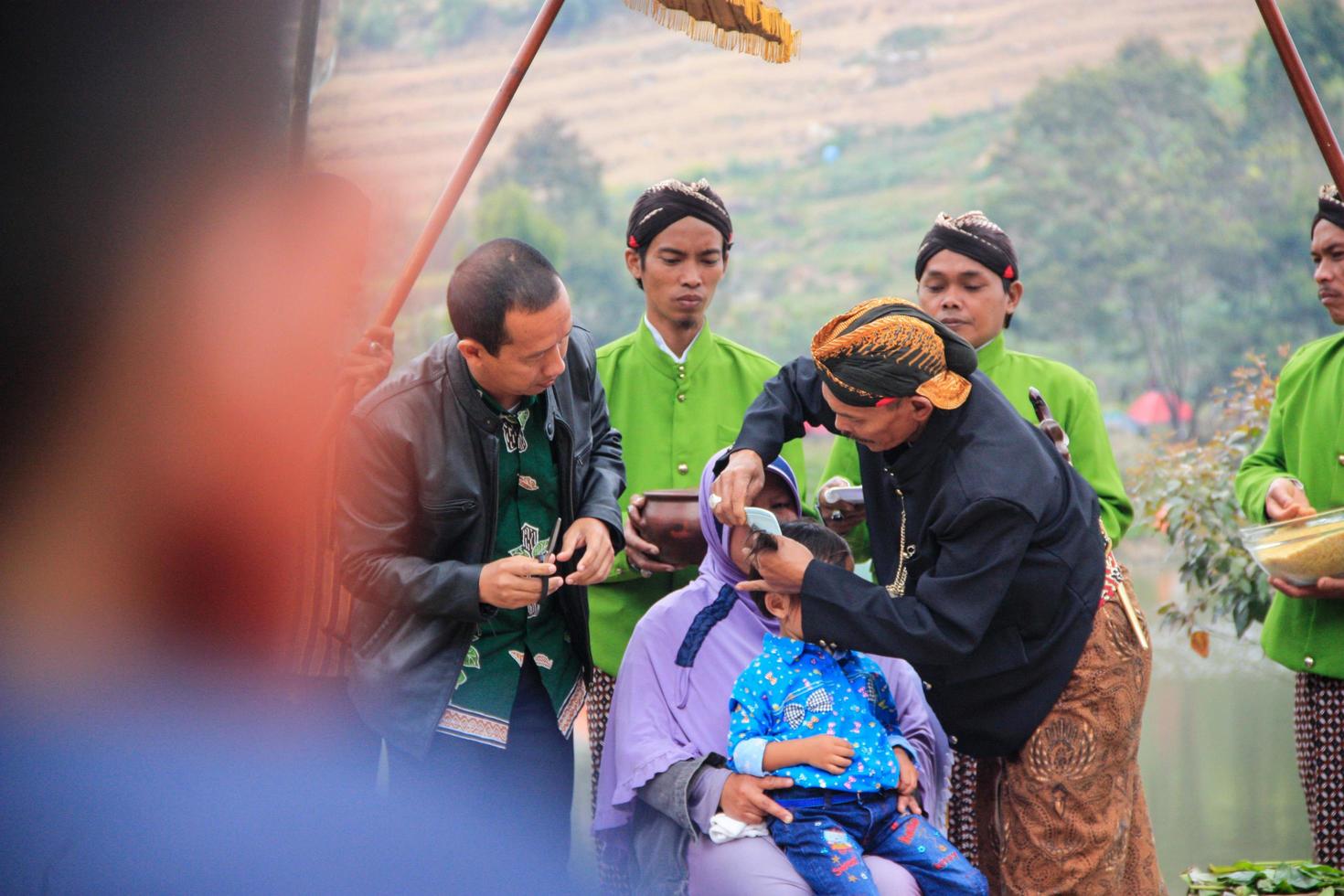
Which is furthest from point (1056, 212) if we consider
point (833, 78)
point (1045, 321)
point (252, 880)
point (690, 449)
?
point (252, 880)

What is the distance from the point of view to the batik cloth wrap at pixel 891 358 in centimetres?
212

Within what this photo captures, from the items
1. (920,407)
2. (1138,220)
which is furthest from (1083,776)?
(1138,220)

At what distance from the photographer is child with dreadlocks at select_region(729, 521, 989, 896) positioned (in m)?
2.31

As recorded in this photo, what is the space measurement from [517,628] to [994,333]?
142 cm

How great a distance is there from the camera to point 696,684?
2604mm

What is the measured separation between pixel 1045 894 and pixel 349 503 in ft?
4.87

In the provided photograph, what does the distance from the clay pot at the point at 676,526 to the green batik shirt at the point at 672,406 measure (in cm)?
37

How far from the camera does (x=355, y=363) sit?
2273 mm

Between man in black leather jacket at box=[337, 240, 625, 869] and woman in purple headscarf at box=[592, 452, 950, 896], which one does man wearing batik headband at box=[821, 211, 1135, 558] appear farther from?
man in black leather jacket at box=[337, 240, 625, 869]

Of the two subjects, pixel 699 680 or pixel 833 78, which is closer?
pixel 699 680

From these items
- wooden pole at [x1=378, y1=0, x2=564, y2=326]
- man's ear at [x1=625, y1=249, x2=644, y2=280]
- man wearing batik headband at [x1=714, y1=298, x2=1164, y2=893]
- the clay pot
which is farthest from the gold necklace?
man's ear at [x1=625, y1=249, x2=644, y2=280]

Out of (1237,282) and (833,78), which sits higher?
(833,78)

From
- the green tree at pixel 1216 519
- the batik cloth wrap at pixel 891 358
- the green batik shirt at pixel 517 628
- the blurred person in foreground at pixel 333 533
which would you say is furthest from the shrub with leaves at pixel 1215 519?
the blurred person in foreground at pixel 333 533

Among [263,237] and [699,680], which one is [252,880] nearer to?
[263,237]
